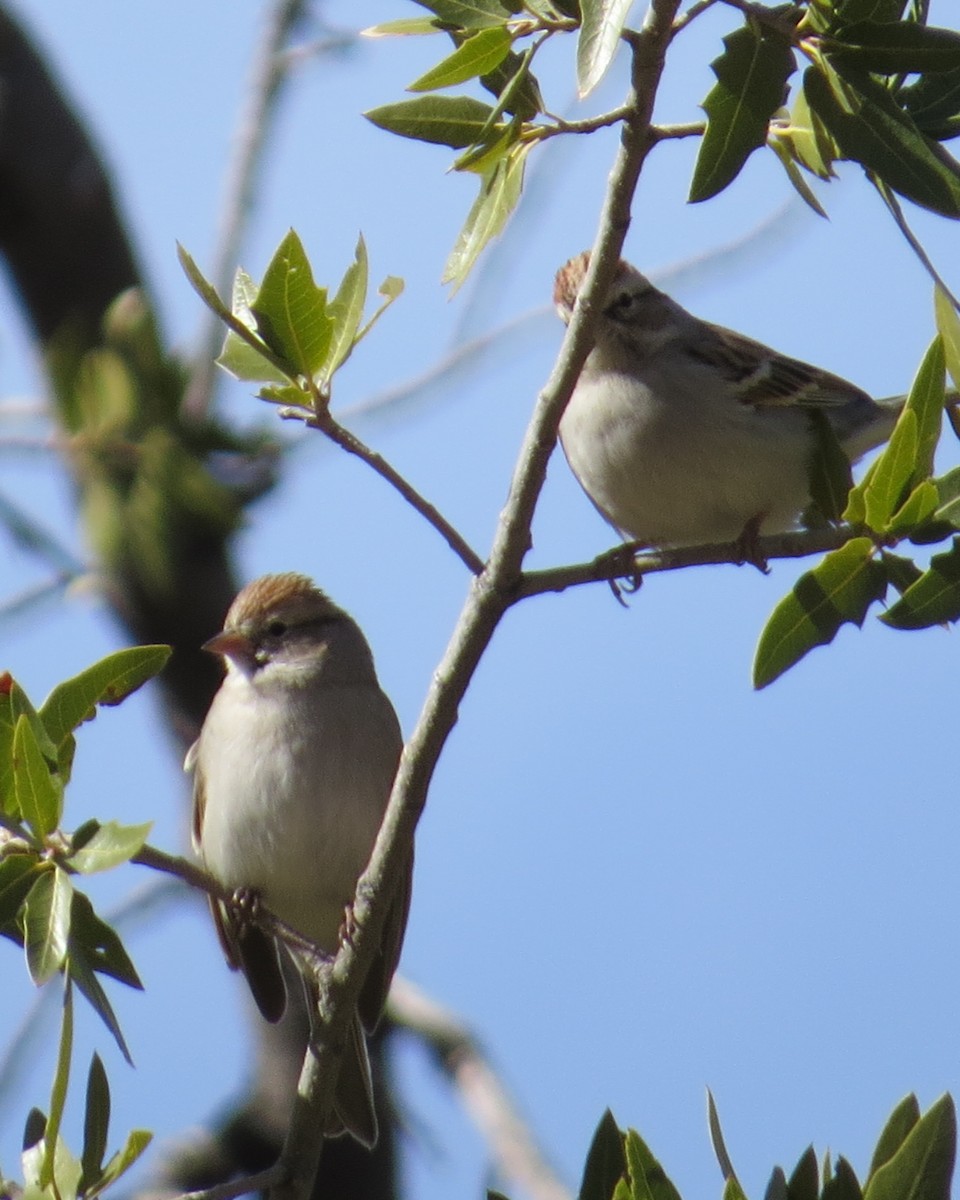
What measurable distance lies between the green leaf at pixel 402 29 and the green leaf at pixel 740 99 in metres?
0.32

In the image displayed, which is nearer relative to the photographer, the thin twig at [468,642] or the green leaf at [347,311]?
the thin twig at [468,642]

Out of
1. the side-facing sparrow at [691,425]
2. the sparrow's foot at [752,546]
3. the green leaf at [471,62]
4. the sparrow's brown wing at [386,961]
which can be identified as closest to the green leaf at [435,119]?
the green leaf at [471,62]

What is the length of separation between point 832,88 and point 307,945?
4.45 feet

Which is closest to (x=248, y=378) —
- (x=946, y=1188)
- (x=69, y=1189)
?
(x=69, y=1189)

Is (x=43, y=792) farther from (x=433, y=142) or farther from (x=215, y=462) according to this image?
(x=215, y=462)

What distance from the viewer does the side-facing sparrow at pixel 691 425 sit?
3.56m

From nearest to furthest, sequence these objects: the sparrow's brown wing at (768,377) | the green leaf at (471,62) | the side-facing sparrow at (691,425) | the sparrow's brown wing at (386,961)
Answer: the green leaf at (471,62) < the sparrow's brown wing at (386,961) < the side-facing sparrow at (691,425) < the sparrow's brown wing at (768,377)

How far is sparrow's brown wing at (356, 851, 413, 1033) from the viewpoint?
3.37 m

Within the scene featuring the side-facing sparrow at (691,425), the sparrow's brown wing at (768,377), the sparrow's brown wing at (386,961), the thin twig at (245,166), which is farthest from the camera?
the thin twig at (245,166)

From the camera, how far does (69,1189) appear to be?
63.4 inches

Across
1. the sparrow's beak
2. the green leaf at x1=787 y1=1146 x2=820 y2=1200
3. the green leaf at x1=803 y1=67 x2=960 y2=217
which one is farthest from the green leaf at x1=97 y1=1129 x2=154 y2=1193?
the sparrow's beak

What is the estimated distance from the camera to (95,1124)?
162 centimetres

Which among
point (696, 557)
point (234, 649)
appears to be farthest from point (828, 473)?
point (234, 649)

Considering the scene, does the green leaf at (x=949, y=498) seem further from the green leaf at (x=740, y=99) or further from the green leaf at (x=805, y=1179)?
the green leaf at (x=805, y=1179)
